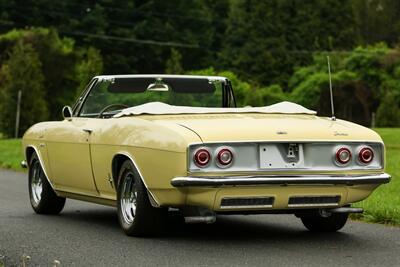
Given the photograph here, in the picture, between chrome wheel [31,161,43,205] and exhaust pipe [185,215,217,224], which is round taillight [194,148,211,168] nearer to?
exhaust pipe [185,215,217,224]

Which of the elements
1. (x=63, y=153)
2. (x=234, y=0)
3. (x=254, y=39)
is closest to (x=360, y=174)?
(x=63, y=153)

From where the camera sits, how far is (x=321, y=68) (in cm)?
6512

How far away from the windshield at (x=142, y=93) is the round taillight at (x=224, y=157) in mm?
2403

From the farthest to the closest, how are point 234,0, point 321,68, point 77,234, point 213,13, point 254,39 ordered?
point 213,13 < point 234,0 < point 254,39 < point 321,68 < point 77,234

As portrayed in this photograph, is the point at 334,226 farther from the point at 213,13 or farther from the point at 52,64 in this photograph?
the point at 213,13

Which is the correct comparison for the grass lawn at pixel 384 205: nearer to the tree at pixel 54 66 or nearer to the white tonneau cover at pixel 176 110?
the white tonneau cover at pixel 176 110

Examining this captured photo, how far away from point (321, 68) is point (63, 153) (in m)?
56.8

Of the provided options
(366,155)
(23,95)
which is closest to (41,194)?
(366,155)

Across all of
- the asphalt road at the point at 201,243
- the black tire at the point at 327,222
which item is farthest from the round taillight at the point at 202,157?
the black tire at the point at 327,222

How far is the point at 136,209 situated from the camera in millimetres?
7676

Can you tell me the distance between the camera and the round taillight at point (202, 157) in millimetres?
7113

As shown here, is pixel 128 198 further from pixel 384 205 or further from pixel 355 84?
pixel 355 84

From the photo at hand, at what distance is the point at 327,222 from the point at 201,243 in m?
1.34

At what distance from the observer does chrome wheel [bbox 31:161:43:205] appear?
33.3 feet
